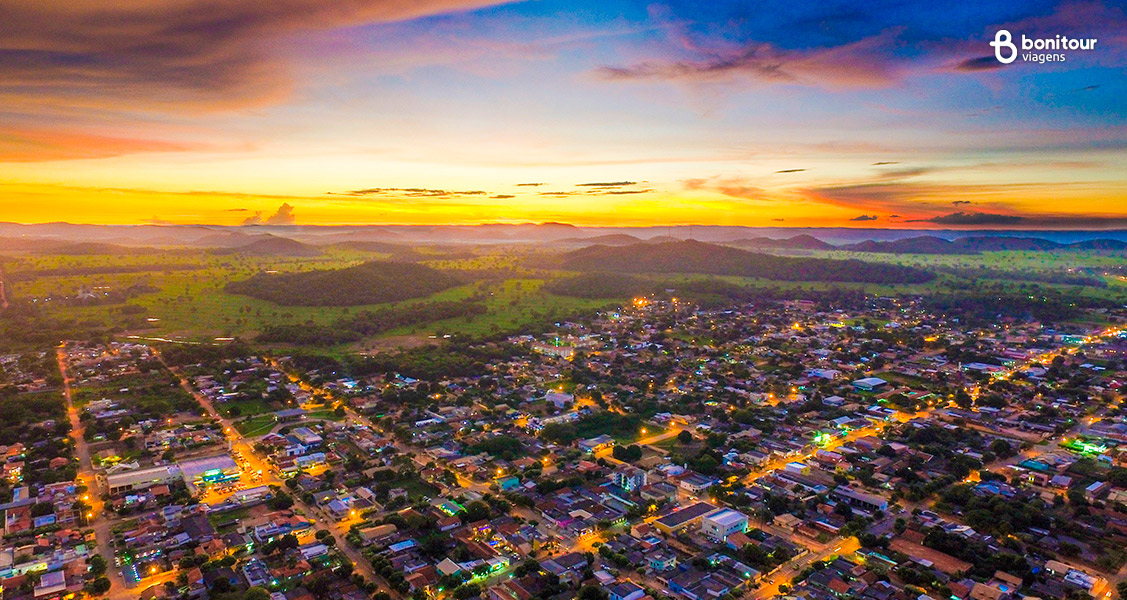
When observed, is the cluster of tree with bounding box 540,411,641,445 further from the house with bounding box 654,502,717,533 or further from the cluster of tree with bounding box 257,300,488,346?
the cluster of tree with bounding box 257,300,488,346

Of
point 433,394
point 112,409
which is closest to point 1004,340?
point 433,394

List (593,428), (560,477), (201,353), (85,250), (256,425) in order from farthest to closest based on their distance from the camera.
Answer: (85,250) → (201,353) → (256,425) → (593,428) → (560,477)

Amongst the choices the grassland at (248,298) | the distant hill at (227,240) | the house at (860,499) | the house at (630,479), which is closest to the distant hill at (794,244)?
the grassland at (248,298)

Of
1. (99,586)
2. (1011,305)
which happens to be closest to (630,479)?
(99,586)

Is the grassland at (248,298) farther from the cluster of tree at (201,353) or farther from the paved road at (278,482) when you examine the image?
the paved road at (278,482)

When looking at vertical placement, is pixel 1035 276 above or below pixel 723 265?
below

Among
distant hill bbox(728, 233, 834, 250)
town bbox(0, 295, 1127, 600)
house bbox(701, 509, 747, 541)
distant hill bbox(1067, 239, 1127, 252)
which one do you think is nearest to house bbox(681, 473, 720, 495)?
town bbox(0, 295, 1127, 600)

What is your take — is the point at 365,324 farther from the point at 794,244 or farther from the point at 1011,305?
the point at 794,244

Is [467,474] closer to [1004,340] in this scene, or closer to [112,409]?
[112,409]

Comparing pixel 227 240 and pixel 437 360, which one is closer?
pixel 437 360
